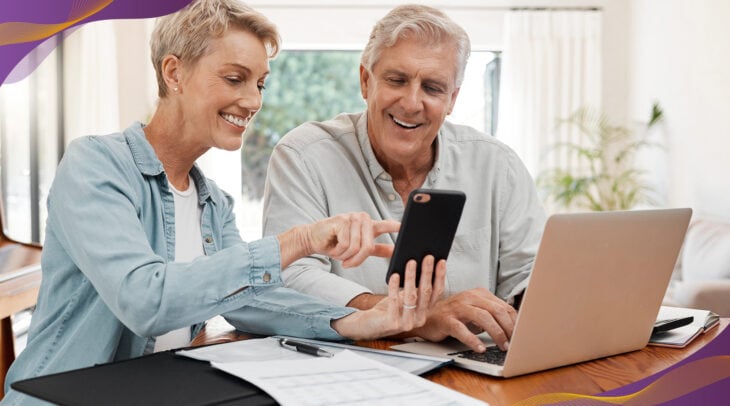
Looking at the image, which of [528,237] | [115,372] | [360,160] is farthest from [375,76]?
[115,372]

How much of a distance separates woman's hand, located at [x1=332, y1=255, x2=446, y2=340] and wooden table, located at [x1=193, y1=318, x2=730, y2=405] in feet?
0.09

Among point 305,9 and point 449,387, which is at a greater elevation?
point 305,9

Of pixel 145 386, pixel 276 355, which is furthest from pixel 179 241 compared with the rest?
pixel 145 386

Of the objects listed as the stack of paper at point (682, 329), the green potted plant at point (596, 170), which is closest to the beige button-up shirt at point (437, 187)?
the stack of paper at point (682, 329)

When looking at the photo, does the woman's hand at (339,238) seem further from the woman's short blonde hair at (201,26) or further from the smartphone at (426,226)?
the woman's short blonde hair at (201,26)

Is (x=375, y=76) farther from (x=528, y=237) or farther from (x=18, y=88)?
(x=18, y=88)

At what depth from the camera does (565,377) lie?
116 cm

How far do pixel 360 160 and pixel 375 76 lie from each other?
0.64ft

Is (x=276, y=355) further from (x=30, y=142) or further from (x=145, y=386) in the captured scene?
(x=30, y=142)

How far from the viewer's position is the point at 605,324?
4.08 feet

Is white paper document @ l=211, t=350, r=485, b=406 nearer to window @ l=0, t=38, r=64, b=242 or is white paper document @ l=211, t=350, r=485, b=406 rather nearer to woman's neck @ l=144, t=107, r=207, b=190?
woman's neck @ l=144, t=107, r=207, b=190

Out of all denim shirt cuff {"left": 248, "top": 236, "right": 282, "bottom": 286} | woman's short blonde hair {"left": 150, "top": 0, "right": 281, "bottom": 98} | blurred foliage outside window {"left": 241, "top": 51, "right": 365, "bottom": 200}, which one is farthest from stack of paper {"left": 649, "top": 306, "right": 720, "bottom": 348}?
blurred foliage outside window {"left": 241, "top": 51, "right": 365, "bottom": 200}

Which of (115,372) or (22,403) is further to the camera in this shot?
(22,403)

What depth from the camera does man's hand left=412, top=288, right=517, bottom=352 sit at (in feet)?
4.16
